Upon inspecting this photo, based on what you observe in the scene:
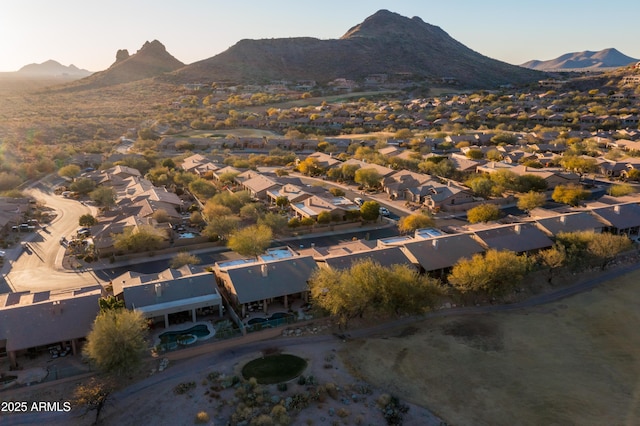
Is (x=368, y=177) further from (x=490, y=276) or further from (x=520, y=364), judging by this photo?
(x=520, y=364)

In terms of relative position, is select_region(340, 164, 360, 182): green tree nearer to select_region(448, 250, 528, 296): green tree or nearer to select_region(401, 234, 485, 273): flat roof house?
select_region(401, 234, 485, 273): flat roof house

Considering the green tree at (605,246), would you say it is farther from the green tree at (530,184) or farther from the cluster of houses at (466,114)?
the cluster of houses at (466,114)

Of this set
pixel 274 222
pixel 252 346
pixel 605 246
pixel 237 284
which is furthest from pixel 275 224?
pixel 605 246

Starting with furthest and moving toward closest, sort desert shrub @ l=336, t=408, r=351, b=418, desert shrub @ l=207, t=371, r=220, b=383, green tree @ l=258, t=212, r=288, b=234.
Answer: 1. green tree @ l=258, t=212, r=288, b=234
2. desert shrub @ l=207, t=371, r=220, b=383
3. desert shrub @ l=336, t=408, r=351, b=418

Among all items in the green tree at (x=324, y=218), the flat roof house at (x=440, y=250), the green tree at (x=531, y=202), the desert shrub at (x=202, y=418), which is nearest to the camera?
the desert shrub at (x=202, y=418)

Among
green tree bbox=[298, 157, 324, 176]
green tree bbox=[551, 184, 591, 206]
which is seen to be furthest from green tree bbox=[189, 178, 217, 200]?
green tree bbox=[551, 184, 591, 206]

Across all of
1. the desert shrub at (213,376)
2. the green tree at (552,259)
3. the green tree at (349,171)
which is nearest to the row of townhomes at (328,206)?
the green tree at (349,171)

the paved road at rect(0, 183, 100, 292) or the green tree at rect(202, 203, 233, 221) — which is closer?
the paved road at rect(0, 183, 100, 292)
